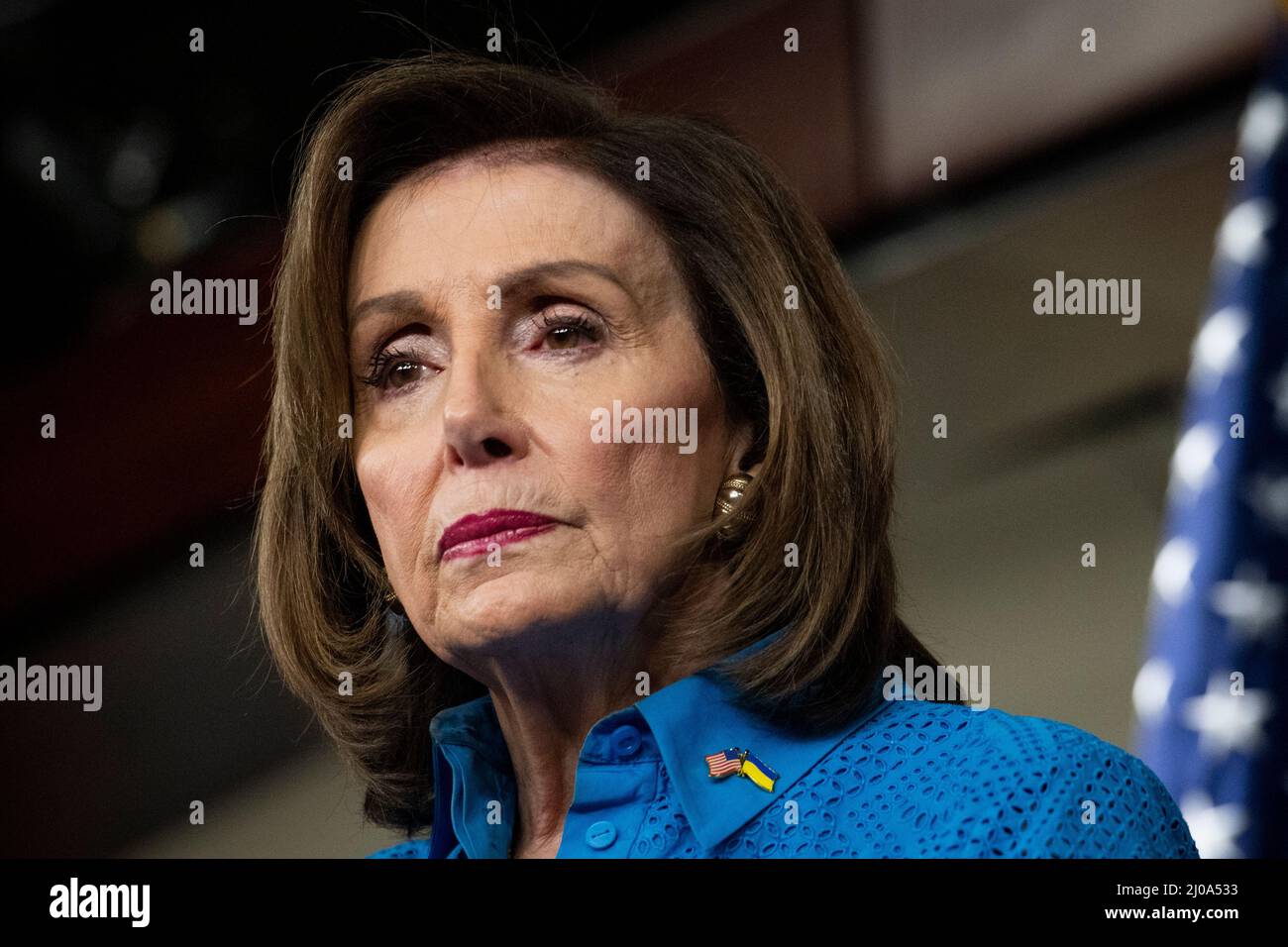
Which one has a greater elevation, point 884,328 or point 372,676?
point 884,328

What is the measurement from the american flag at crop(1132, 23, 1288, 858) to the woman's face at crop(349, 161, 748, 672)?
724mm

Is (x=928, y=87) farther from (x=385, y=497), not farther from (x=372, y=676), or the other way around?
(x=372, y=676)

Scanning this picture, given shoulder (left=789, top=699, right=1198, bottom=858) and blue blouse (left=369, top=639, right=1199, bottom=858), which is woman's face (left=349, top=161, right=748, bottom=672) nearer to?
blue blouse (left=369, top=639, right=1199, bottom=858)

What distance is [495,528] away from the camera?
1991 mm

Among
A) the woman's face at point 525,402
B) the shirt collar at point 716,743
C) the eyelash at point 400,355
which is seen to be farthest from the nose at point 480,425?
the shirt collar at point 716,743

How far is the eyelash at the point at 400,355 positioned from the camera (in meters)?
2.07

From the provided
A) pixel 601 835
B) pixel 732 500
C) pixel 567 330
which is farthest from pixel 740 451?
pixel 601 835

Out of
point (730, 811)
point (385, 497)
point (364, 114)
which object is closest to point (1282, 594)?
point (730, 811)

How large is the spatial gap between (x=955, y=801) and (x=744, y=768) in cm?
27

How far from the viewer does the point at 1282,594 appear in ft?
7.61

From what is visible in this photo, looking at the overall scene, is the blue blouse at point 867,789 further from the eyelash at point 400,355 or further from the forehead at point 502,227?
the forehead at point 502,227

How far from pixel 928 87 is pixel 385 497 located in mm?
1080

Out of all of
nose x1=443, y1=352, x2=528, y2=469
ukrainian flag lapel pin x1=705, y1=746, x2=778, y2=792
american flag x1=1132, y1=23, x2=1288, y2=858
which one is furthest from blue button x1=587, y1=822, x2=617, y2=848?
american flag x1=1132, y1=23, x2=1288, y2=858

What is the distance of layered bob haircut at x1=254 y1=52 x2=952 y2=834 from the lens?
80.4 inches
